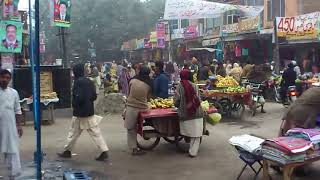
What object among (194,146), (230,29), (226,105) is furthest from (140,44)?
(194,146)

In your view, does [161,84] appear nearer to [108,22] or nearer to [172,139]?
[172,139]

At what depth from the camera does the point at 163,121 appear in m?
8.77

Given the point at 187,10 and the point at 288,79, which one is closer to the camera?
the point at 288,79

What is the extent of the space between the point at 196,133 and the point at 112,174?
69.5 inches

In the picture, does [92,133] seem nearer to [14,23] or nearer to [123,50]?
[14,23]

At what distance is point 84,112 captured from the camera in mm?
8367

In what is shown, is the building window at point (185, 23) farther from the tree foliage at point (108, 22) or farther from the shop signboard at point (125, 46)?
the tree foliage at point (108, 22)

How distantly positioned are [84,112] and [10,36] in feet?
16.6

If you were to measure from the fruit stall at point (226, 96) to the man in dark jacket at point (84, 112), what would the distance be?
518 cm

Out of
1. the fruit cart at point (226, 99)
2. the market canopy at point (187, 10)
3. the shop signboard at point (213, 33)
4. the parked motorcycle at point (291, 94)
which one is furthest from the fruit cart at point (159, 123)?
the shop signboard at point (213, 33)

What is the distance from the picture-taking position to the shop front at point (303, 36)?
796 inches

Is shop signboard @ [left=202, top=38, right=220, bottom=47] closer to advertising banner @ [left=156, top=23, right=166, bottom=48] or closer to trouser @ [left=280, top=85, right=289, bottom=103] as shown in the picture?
advertising banner @ [left=156, top=23, right=166, bottom=48]

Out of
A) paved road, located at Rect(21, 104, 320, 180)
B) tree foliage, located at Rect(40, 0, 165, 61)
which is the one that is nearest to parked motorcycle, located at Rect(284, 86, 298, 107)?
paved road, located at Rect(21, 104, 320, 180)

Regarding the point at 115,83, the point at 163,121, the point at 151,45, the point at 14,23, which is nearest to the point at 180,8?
the point at 115,83
